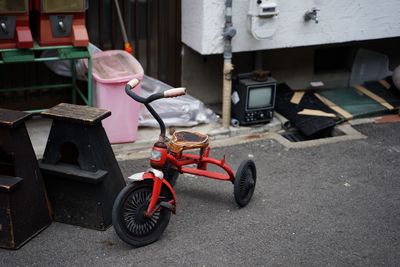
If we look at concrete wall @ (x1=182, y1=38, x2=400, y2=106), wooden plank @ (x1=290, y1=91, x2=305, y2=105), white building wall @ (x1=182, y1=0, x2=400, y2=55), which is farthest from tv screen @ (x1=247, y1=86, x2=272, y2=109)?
concrete wall @ (x1=182, y1=38, x2=400, y2=106)

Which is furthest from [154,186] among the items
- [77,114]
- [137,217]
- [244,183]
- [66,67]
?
[66,67]

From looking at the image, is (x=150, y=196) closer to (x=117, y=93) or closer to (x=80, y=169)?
(x=80, y=169)

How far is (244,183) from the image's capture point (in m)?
6.01

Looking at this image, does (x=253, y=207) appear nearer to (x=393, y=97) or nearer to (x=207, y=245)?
(x=207, y=245)

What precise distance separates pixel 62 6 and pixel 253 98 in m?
2.60

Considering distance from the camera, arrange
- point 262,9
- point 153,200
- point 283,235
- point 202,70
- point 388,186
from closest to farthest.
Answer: point 153,200 < point 283,235 < point 388,186 < point 262,9 < point 202,70

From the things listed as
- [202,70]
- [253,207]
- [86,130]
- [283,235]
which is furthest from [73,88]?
[283,235]

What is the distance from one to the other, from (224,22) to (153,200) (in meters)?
2.99

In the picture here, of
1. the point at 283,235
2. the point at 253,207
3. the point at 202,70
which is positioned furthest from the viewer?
the point at 202,70

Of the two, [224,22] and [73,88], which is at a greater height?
[224,22]

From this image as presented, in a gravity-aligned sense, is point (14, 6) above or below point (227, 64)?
above

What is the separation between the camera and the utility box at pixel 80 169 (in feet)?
18.0

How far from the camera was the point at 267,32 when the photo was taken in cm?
760

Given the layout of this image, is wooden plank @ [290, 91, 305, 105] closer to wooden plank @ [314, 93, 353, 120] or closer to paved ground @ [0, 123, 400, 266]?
wooden plank @ [314, 93, 353, 120]
